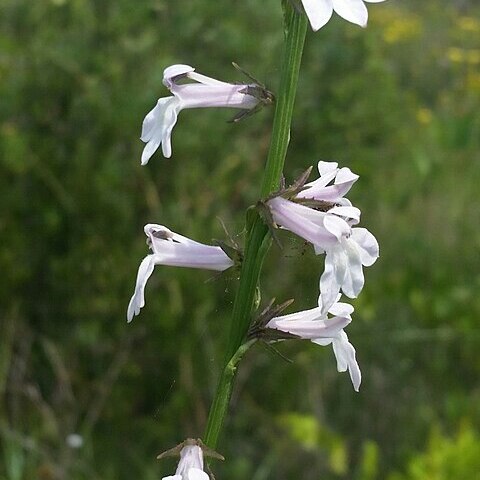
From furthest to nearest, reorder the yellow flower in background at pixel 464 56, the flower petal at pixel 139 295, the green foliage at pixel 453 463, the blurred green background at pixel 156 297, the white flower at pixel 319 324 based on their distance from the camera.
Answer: the yellow flower in background at pixel 464 56
the blurred green background at pixel 156 297
the green foliage at pixel 453 463
the white flower at pixel 319 324
the flower petal at pixel 139 295

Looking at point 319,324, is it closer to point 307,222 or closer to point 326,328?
point 326,328

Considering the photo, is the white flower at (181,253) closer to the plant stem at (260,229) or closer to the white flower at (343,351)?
the plant stem at (260,229)

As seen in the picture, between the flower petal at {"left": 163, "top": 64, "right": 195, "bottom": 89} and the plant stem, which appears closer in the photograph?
the plant stem

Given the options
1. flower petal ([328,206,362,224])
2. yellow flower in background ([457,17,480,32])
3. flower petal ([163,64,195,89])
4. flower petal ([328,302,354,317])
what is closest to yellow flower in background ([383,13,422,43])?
yellow flower in background ([457,17,480,32])

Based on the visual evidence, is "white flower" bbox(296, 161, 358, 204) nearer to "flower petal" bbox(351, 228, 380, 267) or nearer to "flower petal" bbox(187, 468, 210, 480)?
"flower petal" bbox(351, 228, 380, 267)

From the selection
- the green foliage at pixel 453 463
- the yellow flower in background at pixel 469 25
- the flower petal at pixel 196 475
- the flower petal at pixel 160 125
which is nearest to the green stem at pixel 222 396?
the flower petal at pixel 196 475

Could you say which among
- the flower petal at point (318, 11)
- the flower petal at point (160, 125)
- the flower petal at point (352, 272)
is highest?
the flower petal at point (318, 11)

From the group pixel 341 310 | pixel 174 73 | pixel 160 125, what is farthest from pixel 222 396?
pixel 174 73
